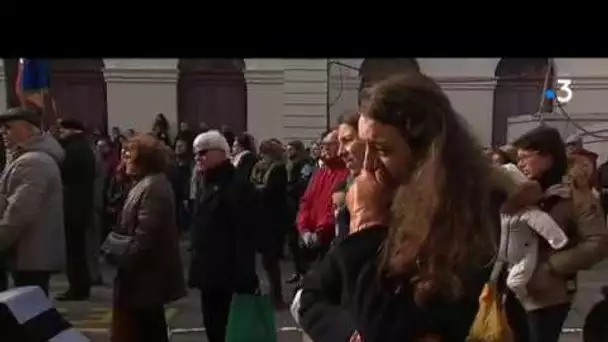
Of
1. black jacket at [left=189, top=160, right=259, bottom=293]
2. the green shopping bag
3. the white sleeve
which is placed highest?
the white sleeve

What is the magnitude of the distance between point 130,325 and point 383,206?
2.94m

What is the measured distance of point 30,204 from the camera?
536cm

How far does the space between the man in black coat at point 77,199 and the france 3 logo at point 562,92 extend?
9085mm

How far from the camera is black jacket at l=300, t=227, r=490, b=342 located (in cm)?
237

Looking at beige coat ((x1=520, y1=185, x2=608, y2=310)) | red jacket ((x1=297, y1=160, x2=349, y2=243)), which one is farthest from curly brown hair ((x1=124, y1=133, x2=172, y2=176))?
beige coat ((x1=520, y1=185, x2=608, y2=310))

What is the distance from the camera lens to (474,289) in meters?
2.41

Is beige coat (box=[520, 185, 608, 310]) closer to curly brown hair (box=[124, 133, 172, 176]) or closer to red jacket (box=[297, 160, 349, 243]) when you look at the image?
red jacket (box=[297, 160, 349, 243])

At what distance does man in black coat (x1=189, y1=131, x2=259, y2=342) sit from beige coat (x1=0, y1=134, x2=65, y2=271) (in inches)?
30.4

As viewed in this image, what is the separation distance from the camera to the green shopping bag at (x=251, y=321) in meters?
4.88

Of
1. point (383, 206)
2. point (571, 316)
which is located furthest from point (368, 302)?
point (571, 316)

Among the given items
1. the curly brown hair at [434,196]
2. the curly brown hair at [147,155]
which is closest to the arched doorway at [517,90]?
the curly brown hair at [147,155]

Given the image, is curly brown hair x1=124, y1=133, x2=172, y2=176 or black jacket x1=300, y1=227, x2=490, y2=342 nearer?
black jacket x1=300, y1=227, x2=490, y2=342
